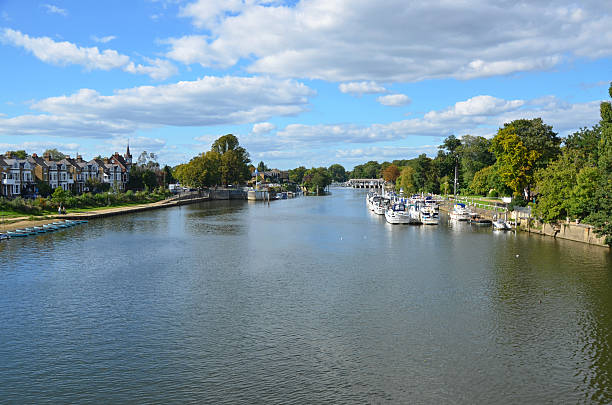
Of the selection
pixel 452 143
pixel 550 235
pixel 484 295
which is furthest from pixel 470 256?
pixel 452 143

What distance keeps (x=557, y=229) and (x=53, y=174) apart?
117 m

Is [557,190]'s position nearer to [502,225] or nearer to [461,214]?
[502,225]

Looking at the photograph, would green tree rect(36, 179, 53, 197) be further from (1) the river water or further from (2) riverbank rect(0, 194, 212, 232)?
(1) the river water

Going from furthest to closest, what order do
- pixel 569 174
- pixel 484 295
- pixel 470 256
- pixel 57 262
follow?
pixel 569 174
pixel 470 256
pixel 57 262
pixel 484 295

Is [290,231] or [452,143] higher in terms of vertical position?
[452,143]

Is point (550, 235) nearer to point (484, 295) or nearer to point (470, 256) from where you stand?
point (470, 256)

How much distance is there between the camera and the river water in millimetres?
21078

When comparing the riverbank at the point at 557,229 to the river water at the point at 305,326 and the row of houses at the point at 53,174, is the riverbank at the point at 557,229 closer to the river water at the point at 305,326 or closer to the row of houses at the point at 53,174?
the river water at the point at 305,326

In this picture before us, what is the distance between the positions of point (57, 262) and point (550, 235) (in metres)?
62.0

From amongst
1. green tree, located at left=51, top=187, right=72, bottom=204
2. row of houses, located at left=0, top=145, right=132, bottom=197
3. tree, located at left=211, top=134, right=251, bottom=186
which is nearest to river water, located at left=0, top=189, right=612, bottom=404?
green tree, located at left=51, top=187, right=72, bottom=204

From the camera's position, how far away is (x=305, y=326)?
2831cm

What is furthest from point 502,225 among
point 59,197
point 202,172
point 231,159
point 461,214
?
point 231,159

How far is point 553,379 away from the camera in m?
21.9

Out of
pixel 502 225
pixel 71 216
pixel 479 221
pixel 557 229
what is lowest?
pixel 479 221
